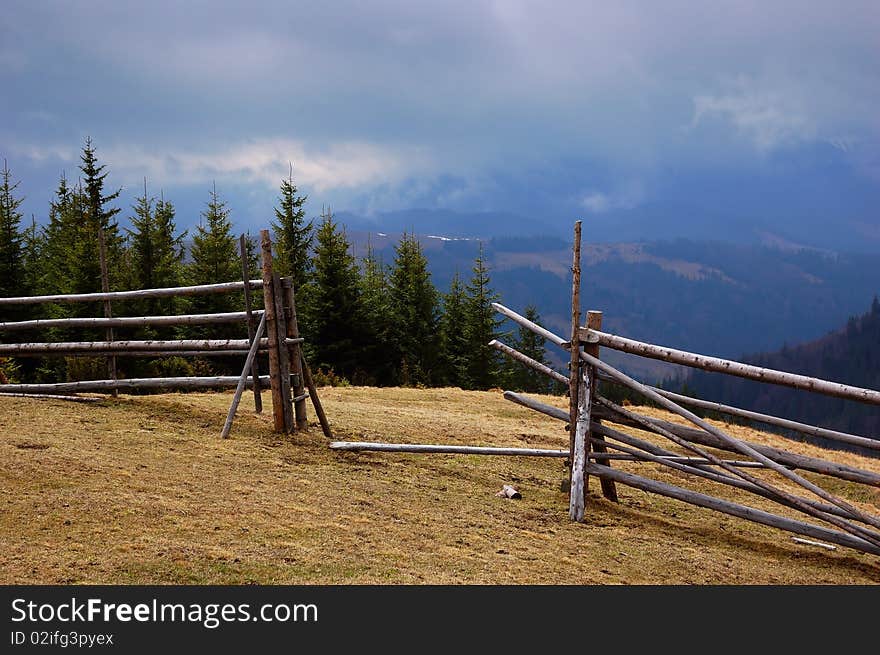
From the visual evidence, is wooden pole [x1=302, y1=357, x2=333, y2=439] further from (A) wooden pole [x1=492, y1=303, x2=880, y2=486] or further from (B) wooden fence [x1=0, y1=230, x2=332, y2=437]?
(A) wooden pole [x1=492, y1=303, x2=880, y2=486]

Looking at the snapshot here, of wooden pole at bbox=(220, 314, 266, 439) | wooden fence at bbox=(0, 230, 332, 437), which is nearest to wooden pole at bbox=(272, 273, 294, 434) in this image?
wooden fence at bbox=(0, 230, 332, 437)

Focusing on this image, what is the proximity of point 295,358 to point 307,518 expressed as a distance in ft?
10.0

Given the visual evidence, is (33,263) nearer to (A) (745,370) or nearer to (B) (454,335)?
(B) (454,335)

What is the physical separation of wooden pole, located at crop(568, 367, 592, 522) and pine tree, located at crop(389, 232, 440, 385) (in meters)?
24.9

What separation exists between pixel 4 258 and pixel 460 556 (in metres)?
28.1

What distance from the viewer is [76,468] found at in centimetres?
682

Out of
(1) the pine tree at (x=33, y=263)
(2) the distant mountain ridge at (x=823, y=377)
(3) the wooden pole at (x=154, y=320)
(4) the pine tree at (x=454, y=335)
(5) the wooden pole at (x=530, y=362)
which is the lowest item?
(2) the distant mountain ridge at (x=823, y=377)

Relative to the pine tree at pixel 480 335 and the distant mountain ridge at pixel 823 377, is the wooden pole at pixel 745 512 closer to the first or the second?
the pine tree at pixel 480 335

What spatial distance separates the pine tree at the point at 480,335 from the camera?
1330 inches

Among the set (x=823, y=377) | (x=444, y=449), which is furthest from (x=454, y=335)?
(x=823, y=377)

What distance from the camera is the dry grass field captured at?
5.20m

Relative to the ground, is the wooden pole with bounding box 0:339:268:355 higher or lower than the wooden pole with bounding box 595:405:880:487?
higher

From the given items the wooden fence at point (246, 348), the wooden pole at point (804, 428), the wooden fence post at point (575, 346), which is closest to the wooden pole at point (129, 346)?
the wooden fence at point (246, 348)

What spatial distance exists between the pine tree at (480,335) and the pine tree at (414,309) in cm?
158
